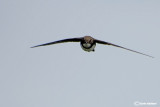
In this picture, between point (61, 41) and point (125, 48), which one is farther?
point (61, 41)

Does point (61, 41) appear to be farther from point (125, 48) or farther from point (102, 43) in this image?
point (125, 48)

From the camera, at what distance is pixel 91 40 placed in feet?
120

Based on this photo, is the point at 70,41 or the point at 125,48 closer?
the point at 125,48

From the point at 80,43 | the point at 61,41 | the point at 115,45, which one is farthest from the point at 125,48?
the point at 61,41

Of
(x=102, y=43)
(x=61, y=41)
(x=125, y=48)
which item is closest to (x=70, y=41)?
(x=61, y=41)

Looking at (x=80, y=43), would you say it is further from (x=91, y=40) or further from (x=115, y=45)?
(x=115, y=45)

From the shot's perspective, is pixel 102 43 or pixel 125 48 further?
pixel 102 43

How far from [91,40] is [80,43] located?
160 centimetres

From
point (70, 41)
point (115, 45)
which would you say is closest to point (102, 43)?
point (115, 45)

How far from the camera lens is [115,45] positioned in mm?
38156

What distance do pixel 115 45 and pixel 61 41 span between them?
7759mm

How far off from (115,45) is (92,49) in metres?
3.26

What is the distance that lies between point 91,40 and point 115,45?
12.2ft

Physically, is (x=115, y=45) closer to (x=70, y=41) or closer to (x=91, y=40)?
(x=91, y=40)
